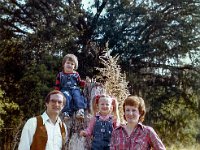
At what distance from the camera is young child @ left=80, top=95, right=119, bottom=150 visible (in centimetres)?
440

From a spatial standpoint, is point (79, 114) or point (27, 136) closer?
point (27, 136)

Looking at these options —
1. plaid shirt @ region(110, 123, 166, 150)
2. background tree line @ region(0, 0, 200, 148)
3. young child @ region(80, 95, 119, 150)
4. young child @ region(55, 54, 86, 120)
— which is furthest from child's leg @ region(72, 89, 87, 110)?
background tree line @ region(0, 0, 200, 148)

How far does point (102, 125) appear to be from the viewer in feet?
14.8

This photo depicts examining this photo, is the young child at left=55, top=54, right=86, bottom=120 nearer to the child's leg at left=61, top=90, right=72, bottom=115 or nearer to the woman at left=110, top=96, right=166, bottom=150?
the child's leg at left=61, top=90, right=72, bottom=115

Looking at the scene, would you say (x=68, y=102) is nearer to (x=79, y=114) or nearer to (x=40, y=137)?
(x=79, y=114)

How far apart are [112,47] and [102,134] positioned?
11.1 m

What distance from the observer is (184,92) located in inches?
617

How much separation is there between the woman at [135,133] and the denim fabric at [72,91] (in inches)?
96.5

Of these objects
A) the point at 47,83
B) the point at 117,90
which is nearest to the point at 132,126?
the point at 117,90

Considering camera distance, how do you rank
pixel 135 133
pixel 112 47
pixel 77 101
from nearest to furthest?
pixel 135 133, pixel 77 101, pixel 112 47

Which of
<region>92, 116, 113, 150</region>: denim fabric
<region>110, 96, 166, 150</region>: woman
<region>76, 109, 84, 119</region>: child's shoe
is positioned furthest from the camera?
<region>76, 109, 84, 119</region>: child's shoe

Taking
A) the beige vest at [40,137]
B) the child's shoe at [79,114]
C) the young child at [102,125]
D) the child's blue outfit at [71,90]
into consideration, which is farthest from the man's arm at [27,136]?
the child's blue outfit at [71,90]

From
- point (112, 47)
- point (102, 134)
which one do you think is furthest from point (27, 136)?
point (112, 47)

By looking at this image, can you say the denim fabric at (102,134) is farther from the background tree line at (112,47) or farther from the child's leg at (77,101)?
the background tree line at (112,47)
